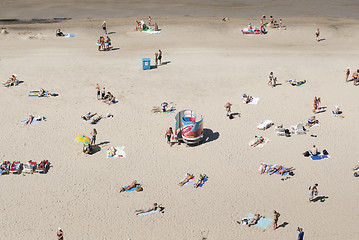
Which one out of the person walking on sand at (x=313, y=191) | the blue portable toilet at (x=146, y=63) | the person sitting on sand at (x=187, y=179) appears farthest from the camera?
the blue portable toilet at (x=146, y=63)

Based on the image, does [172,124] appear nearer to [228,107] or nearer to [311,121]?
[228,107]

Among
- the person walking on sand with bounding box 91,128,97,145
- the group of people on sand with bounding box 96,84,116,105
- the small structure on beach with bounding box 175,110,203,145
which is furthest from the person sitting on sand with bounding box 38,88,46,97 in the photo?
the small structure on beach with bounding box 175,110,203,145

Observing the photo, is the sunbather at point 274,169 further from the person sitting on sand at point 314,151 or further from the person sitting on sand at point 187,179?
the person sitting on sand at point 187,179

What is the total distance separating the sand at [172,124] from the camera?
23.3 metres

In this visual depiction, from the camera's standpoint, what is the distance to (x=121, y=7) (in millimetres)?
57938

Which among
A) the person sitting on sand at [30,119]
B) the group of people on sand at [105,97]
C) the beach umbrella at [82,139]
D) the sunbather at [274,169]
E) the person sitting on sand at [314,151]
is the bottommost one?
the sunbather at [274,169]

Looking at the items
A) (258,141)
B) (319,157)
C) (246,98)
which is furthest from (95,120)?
(319,157)

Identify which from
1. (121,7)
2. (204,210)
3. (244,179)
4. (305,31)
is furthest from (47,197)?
(121,7)

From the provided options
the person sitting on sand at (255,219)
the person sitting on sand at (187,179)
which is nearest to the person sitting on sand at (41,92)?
the person sitting on sand at (187,179)

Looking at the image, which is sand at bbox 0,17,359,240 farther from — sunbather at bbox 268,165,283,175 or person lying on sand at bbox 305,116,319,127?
person lying on sand at bbox 305,116,319,127

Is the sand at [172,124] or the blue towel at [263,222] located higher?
the sand at [172,124]

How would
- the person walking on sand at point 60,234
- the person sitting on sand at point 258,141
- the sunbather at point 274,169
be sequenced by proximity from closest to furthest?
the person walking on sand at point 60,234 → the sunbather at point 274,169 → the person sitting on sand at point 258,141

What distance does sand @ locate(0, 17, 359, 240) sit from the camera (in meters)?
23.3

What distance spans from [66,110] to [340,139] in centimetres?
1895
